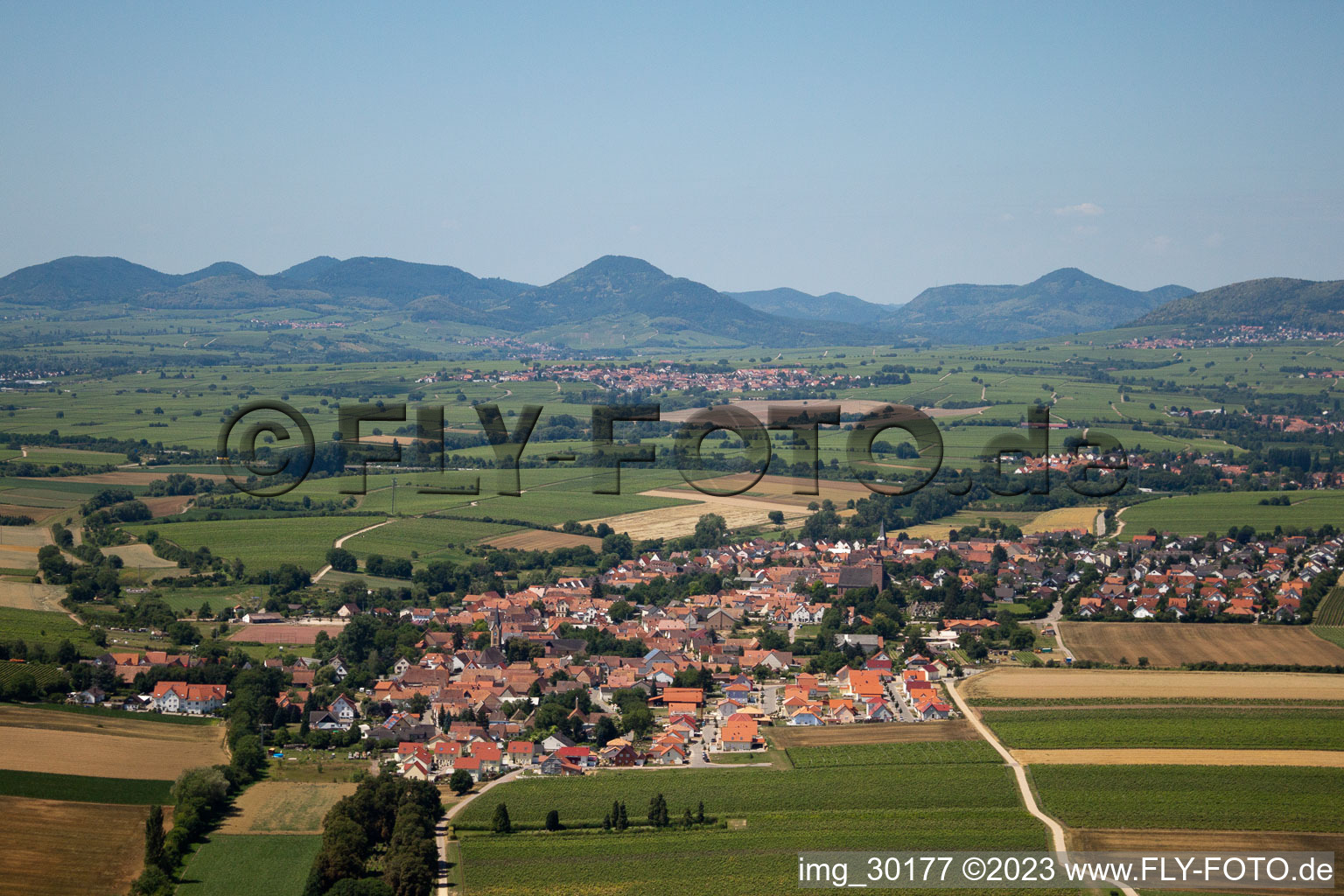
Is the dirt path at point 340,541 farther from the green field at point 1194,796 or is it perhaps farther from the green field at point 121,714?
the green field at point 1194,796

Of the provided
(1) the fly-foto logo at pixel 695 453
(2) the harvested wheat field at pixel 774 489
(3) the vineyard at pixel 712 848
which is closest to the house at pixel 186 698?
(3) the vineyard at pixel 712 848

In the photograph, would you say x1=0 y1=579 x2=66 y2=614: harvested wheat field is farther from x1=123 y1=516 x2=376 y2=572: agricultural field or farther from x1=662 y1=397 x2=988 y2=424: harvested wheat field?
x1=662 y1=397 x2=988 y2=424: harvested wheat field

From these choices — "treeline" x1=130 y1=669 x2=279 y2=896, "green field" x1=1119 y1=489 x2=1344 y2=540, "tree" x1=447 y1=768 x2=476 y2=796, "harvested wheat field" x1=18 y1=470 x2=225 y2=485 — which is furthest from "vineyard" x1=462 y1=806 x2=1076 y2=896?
"harvested wheat field" x1=18 y1=470 x2=225 y2=485

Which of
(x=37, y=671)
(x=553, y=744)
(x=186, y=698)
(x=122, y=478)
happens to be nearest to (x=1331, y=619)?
(x=553, y=744)

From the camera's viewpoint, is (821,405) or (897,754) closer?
(897,754)

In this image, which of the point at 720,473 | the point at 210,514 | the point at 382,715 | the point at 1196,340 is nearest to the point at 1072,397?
the point at 720,473

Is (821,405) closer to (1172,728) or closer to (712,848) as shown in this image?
(1172,728)
